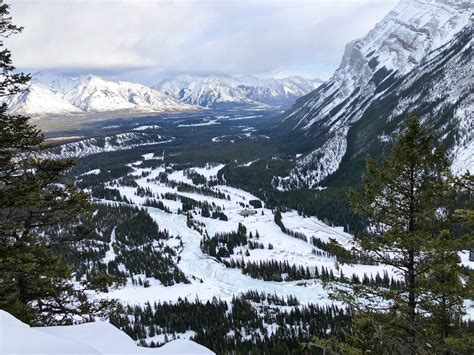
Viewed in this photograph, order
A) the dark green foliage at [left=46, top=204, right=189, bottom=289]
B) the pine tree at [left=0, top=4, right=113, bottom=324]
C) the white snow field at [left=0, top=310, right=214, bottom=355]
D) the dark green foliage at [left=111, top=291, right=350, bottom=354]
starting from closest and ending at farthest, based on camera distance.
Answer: the white snow field at [left=0, top=310, right=214, bottom=355] < the pine tree at [left=0, top=4, right=113, bottom=324] < the dark green foliage at [left=111, top=291, right=350, bottom=354] < the dark green foliage at [left=46, top=204, right=189, bottom=289]

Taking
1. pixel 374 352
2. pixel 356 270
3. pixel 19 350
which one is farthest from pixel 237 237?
pixel 19 350

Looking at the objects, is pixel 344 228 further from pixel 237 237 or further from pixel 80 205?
pixel 80 205

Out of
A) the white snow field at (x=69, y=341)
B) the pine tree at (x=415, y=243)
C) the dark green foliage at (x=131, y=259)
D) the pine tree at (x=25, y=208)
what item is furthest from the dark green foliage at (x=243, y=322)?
the white snow field at (x=69, y=341)

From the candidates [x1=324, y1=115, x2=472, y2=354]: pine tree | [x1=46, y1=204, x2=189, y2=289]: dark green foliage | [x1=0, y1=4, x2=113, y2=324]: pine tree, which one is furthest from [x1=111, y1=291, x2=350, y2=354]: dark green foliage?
[x1=0, y1=4, x2=113, y2=324]: pine tree

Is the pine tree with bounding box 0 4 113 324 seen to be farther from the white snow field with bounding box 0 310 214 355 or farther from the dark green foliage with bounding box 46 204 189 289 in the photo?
the dark green foliage with bounding box 46 204 189 289

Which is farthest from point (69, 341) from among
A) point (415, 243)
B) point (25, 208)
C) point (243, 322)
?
point (243, 322)

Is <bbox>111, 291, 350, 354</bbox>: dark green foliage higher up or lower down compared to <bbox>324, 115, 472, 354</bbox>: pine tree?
lower down

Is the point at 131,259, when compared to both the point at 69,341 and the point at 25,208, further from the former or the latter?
the point at 69,341
